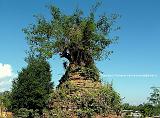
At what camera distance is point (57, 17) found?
2355 centimetres

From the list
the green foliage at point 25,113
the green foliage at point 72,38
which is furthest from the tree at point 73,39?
the green foliage at point 25,113

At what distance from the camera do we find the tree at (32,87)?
55094mm

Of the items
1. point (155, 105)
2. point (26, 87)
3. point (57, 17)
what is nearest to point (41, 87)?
point (26, 87)

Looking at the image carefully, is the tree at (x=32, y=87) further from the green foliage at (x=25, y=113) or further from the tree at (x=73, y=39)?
the tree at (x=73, y=39)

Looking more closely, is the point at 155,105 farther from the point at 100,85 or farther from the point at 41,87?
the point at 100,85

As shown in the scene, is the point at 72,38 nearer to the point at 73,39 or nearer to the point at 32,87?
the point at 73,39

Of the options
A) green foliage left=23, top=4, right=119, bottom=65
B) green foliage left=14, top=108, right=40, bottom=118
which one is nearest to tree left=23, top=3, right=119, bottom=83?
green foliage left=23, top=4, right=119, bottom=65

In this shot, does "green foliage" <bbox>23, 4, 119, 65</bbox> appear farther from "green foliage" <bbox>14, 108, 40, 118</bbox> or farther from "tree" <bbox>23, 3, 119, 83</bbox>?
"green foliage" <bbox>14, 108, 40, 118</bbox>

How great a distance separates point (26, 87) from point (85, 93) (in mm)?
35584

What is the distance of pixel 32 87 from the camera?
182 feet

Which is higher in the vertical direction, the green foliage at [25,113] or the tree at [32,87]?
the tree at [32,87]

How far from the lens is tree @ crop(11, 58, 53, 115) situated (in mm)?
55094

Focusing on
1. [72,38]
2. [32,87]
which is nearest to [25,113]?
[32,87]

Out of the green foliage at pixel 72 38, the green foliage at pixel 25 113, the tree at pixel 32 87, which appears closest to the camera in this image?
the green foliage at pixel 72 38
